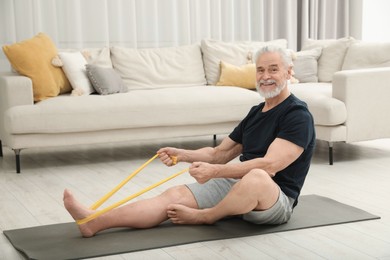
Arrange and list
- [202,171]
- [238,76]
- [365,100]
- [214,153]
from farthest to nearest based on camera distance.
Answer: [238,76] < [365,100] < [214,153] < [202,171]

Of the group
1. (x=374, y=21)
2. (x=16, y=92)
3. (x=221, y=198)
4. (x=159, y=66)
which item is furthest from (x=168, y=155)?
(x=374, y=21)

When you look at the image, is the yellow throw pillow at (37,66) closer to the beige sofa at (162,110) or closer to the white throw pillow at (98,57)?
the beige sofa at (162,110)

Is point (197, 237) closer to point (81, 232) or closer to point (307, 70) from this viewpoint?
point (81, 232)

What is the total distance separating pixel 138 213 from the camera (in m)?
3.06

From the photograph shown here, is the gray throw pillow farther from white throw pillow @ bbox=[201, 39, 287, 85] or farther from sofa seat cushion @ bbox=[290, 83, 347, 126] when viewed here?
sofa seat cushion @ bbox=[290, 83, 347, 126]

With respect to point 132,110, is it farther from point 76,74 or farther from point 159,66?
point 159,66

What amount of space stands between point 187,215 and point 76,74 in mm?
2491

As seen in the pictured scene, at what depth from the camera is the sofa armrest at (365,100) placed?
487 centimetres

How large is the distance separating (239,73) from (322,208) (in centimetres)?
251

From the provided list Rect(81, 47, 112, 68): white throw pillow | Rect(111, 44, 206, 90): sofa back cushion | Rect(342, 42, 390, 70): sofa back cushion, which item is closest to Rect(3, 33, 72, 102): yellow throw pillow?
Rect(81, 47, 112, 68): white throw pillow

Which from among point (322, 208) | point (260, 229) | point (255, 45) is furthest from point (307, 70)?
point (260, 229)

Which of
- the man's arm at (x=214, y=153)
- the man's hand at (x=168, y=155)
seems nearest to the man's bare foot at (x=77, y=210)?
the man's hand at (x=168, y=155)

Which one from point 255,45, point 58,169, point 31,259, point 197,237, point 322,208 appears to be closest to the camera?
point 31,259

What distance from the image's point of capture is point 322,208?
3.49 meters
